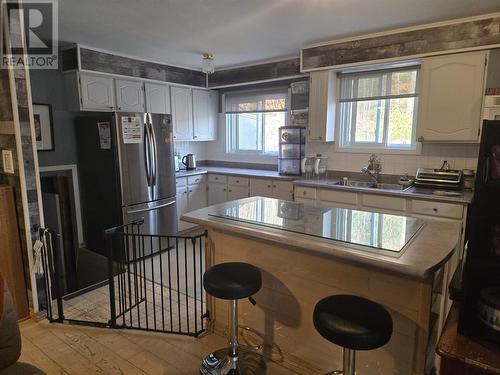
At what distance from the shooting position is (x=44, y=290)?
8.75 ft

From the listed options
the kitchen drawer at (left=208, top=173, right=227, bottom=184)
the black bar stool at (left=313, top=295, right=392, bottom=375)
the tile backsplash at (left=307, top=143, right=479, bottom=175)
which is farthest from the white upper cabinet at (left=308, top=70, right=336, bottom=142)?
the black bar stool at (left=313, top=295, right=392, bottom=375)

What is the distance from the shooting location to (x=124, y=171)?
12.2 feet

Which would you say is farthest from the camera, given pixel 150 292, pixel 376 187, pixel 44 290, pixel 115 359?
pixel 376 187

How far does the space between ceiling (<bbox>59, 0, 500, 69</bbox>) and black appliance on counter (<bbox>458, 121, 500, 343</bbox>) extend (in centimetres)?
193

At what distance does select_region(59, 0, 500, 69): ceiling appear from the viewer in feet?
8.50

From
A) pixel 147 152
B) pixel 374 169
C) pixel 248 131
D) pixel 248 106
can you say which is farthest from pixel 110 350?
pixel 248 106

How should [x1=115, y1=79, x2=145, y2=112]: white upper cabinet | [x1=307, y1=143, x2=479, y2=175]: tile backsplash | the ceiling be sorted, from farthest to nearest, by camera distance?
[x1=115, y1=79, x2=145, y2=112]: white upper cabinet, [x1=307, y1=143, x2=479, y2=175]: tile backsplash, the ceiling

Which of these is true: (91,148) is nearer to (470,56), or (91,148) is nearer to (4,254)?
(4,254)

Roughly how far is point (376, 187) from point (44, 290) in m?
3.34

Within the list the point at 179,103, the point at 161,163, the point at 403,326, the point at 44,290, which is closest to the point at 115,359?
the point at 44,290

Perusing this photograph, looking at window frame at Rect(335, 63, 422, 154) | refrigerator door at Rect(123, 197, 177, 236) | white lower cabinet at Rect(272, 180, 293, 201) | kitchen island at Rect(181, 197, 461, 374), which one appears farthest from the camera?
white lower cabinet at Rect(272, 180, 293, 201)

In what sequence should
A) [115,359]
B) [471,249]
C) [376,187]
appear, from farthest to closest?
[376,187] < [115,359] < [471,249]

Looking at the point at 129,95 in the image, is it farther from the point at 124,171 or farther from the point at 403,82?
the point at 403,82

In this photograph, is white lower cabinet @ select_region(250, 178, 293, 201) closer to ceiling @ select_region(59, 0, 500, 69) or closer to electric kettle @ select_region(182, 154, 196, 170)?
electric kettle @ select_region(182, 154, 196, 170)
